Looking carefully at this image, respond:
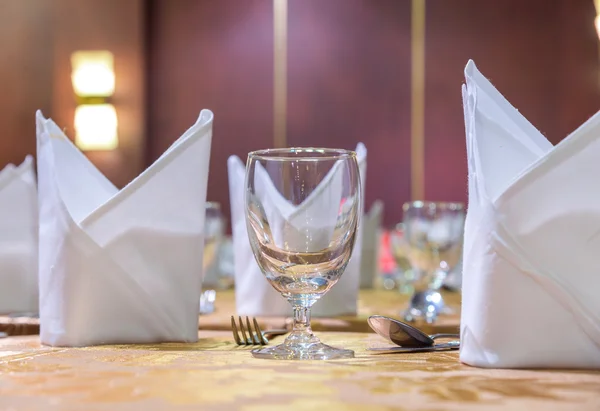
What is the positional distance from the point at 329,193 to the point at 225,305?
0.84 metres

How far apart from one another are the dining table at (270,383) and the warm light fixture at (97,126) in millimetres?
5376

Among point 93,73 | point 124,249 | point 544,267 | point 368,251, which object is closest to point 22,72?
point 93,73

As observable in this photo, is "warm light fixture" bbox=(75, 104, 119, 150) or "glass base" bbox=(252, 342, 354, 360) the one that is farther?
"warm light fixture" bbox=(75, 104, 119, 150)

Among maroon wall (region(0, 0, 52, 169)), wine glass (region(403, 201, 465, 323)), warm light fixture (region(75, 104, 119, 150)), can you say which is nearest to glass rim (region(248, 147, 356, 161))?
wine glass (region(403, 201, 465, 323))

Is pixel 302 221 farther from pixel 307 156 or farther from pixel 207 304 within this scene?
pixel 207 304

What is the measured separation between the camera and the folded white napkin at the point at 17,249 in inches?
51.5

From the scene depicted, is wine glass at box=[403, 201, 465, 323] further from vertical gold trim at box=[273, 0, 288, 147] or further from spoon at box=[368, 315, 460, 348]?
vertical gold trim at box=[273, 0, 288, 147]

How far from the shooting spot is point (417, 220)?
166 centimetres

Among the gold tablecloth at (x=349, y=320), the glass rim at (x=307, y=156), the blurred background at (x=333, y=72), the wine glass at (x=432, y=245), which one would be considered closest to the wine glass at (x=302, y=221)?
the glass rim at (x=307, y=156)

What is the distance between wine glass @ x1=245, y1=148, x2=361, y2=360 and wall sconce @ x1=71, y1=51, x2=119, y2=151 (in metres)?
5.34

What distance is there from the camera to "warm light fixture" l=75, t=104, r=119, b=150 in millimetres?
5988

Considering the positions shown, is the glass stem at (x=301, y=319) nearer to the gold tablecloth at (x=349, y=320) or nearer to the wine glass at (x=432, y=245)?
the gold tablecloth at (x=349, y=320)

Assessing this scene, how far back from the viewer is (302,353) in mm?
783

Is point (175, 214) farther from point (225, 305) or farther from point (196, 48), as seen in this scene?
point (196, 48)
